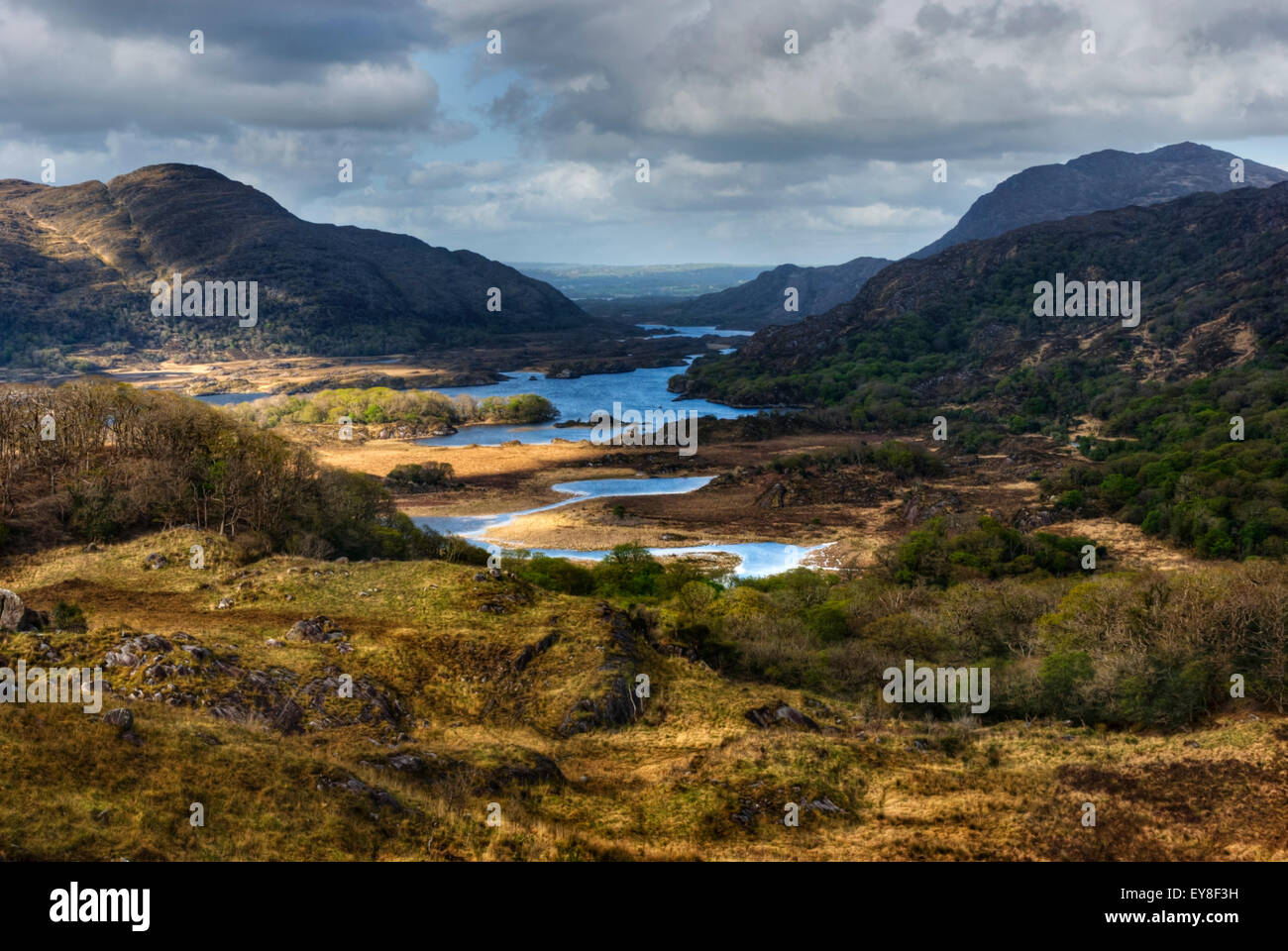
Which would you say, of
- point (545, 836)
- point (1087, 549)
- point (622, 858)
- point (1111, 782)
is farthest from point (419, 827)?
point (1087, 549)

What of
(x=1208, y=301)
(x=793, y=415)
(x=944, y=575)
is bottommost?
(x=944, y=575)

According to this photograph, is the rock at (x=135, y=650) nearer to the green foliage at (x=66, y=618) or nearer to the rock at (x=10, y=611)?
the rock at (x=10, y=611)

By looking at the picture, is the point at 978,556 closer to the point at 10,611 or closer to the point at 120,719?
the point at 10,611

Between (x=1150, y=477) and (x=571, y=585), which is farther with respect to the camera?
(x=1150, y=477)

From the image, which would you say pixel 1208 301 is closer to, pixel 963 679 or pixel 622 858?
pixel 963 679

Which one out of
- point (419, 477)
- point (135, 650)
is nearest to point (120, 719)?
point (135, 650)

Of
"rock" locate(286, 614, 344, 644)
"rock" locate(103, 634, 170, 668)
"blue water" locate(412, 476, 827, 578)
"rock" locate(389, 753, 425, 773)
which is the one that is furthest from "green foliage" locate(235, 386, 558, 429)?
"rock" locate(389, 753, 425, 773)
